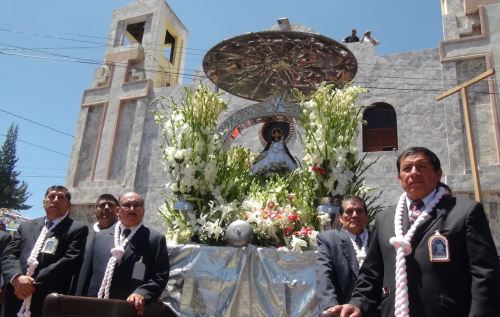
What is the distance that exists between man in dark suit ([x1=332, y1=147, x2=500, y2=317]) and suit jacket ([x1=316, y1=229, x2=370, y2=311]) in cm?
61

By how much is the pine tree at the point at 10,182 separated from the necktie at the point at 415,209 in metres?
36.9

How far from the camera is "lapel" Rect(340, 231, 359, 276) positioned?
292 centimetres

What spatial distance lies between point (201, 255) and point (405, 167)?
7.09 feet

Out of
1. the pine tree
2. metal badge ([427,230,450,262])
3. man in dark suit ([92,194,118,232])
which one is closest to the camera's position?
metal badge ([427,230,450,262])

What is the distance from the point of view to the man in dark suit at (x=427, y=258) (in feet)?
5.76

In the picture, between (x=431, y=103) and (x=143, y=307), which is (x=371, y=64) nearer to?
(x=431, y=103)

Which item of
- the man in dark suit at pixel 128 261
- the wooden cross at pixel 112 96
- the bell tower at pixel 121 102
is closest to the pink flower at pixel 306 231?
the man in dark suit at pixel 128 261

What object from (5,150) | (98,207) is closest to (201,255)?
(98,207)

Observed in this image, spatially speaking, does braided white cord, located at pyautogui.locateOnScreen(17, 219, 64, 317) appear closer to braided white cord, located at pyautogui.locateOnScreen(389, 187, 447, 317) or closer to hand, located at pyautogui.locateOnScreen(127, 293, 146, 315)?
hand, located at pyautogui.locateOnScreen(127, 293, 146, 315)

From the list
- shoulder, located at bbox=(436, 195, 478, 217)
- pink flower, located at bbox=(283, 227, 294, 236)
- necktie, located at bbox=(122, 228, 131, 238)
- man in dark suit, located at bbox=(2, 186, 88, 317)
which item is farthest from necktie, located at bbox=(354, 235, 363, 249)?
man in dark suit, located at bbox=(2, 186, 88, 317)

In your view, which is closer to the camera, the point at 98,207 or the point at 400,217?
the point at 400,217

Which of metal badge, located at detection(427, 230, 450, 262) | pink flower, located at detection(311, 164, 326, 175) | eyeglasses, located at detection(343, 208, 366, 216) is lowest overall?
metal badge, located at detection(427, 230, 450, 262)

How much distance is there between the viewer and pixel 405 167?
2.11m

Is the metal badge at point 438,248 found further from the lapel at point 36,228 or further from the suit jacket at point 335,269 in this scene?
the lapel at point 36,228
